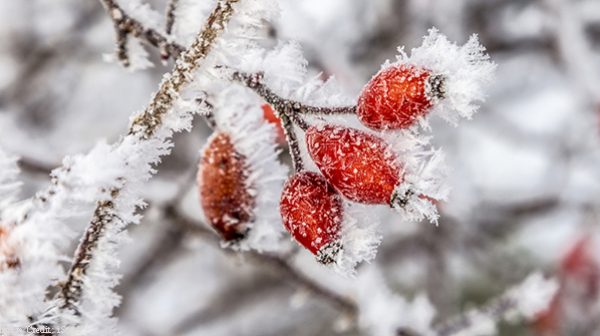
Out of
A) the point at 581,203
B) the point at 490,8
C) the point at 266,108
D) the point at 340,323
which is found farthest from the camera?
the point at 490,8

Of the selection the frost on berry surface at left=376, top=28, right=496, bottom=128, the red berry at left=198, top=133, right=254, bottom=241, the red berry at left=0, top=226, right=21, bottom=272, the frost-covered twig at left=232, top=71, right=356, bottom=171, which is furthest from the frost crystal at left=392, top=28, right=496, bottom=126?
the red berry at left=0, top=226, right=21, bottom=272

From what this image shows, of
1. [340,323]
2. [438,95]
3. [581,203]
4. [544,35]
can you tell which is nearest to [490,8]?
[544,35]

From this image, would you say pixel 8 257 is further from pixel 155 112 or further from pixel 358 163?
pixel 358 163

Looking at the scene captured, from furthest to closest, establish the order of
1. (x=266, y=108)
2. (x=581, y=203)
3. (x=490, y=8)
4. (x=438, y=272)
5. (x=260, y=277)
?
(x=260, y=277) → (x=490, y=8) → (x=581, y=203) → (x=438, y=272) → (x=266, y=108)

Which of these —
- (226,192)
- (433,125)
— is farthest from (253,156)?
(433,125)

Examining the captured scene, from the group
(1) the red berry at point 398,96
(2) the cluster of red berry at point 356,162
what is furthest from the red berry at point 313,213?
(1) the red berry at point 398,96

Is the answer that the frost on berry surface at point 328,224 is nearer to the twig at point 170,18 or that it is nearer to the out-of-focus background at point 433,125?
the twig at point 170,18

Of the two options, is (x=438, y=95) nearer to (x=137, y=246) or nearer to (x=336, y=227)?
(x=336, y=227)
